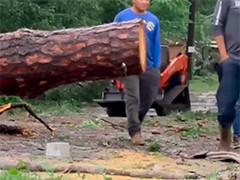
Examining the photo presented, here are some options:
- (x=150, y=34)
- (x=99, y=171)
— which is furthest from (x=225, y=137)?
(x=99, y=171)

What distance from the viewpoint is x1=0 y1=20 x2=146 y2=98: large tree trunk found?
332 inches

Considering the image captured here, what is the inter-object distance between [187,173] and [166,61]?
421 inches

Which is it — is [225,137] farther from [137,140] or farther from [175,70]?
[175,70]

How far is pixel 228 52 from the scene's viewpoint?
8.73m

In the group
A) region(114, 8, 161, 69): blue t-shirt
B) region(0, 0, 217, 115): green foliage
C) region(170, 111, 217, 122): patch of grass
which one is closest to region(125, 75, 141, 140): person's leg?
region(114, 8, 161, 69): blue t-shirt

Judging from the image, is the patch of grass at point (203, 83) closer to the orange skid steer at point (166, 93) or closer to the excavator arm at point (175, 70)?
the excavator arm at point (175, 70)

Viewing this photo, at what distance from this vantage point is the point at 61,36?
8.64m

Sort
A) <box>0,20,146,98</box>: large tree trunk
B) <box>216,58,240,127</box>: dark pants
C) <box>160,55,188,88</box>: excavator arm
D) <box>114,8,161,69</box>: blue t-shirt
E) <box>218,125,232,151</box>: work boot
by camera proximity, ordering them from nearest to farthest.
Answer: <box>0,20,146,98</box>: large tree trunk
<box>216,58,240,127</box>: dark pants
<box>218,125,232,151</box>: work boot
<box>114,8,161,69</box>: blue t-shirt
<box>160,55,188,88</box>: excavator arm

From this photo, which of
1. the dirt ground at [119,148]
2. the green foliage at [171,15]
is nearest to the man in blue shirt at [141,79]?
the dirt ground at [119,148]

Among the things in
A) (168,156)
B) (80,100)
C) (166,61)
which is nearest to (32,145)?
(168,156)

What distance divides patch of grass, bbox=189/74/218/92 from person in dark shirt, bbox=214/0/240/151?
22.5m

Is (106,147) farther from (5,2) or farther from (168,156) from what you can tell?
(5,2)

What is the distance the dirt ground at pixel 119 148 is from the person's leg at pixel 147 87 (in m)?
0.45

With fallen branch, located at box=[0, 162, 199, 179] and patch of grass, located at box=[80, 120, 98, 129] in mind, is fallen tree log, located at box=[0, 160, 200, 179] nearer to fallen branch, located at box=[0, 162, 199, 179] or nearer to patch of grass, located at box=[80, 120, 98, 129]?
fallen branch, located at box=[0, 162, 199, 179]
